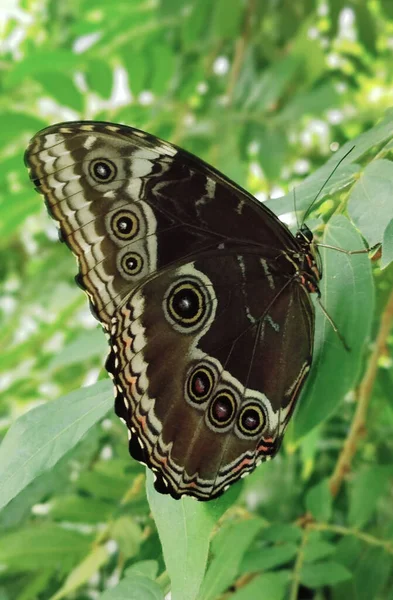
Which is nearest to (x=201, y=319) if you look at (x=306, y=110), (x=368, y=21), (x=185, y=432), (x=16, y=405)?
(x=185, y=432)

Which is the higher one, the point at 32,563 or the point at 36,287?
the point at 36,287

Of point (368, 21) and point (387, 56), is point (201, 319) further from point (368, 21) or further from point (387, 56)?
point (387, 56)

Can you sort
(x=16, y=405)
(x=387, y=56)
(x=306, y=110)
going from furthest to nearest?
(x=387, y=56), (x=16, y=405), (x=306, y=110)

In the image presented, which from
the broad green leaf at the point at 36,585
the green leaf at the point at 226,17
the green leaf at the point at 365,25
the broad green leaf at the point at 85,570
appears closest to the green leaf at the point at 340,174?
the broad green leaf at the point at 85,570

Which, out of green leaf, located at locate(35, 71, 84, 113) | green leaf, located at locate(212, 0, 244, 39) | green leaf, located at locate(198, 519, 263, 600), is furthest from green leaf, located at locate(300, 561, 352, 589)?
green leaf, located at locate(212, 0, 244, 39)

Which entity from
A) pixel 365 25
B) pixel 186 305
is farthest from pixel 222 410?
pixel 365 25
